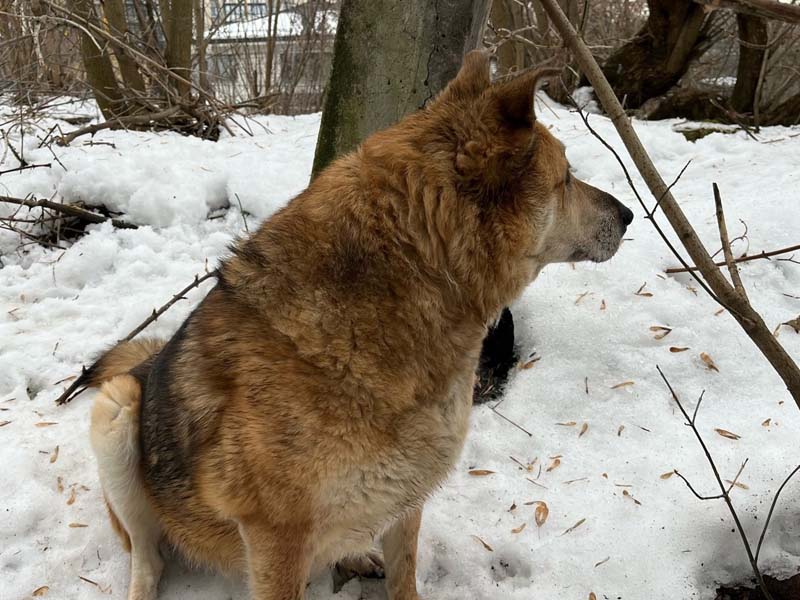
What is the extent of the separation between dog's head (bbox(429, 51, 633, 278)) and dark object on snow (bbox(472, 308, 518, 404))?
4.41 ft

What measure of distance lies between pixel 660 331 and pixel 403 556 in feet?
6.99

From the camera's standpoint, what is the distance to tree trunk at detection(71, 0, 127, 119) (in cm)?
718

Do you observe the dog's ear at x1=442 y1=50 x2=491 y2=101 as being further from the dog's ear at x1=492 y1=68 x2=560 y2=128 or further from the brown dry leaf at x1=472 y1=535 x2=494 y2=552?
the brown dry leaf at x1=472 y1=535 x2=494 y2=552

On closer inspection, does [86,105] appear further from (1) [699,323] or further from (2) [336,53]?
(1) [699,323]

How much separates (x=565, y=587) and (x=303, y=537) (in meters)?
1.19

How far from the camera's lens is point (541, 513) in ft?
9.01

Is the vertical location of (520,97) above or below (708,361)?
above

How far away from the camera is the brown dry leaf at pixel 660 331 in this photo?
353 cm

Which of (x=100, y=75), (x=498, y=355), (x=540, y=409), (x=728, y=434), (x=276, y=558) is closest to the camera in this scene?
(x=276, y=558)

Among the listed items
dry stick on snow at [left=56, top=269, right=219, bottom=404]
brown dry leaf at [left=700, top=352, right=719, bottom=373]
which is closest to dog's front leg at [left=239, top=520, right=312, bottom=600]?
dry stick on snow at [left=56, top=269, right=219, bottom=404]

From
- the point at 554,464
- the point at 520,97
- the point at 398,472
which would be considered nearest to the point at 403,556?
the point at 398,472

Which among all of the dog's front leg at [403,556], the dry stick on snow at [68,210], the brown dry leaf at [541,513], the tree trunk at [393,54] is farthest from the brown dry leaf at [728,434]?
the dry stick on snow at [68,210]

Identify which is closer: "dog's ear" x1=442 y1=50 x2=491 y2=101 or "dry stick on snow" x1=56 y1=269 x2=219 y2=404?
"dog's ear" x1=442 y1=50 x2=491 y2=101

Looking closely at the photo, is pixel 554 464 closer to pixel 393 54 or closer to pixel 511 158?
pixel 511 158
